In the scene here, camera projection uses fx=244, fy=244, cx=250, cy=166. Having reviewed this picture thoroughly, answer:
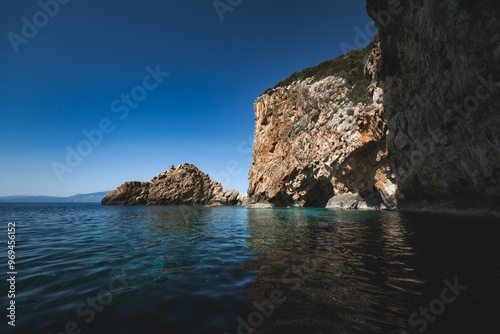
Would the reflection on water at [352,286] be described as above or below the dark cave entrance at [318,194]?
below

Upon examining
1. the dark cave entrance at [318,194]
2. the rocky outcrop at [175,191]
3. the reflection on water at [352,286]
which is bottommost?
the reflection on water at [352,286]

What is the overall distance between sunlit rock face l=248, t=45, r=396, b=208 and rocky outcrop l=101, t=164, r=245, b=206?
110 ft

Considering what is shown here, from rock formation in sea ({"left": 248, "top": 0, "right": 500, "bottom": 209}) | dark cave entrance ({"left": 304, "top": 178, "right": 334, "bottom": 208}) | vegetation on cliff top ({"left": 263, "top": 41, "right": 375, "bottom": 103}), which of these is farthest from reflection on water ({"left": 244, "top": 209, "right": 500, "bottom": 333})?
dark cave entrance ({"left": 304, "top": 178, "right": 334, "bottom": 208})

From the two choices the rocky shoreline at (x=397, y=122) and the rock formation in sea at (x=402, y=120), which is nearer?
the rock formation in sea at (x=402, y=120)

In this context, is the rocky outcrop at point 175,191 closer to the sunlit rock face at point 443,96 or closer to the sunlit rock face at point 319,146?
the sunlit rock face at point 319,146

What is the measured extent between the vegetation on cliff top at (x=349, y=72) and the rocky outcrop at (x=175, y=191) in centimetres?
4855

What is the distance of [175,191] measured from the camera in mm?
103812

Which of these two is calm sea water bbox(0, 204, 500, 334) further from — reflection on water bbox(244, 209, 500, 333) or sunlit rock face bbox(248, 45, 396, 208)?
sunlit rock face bbox(248, 45, 396, 208)

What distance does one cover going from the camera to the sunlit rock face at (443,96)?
55.7 ft

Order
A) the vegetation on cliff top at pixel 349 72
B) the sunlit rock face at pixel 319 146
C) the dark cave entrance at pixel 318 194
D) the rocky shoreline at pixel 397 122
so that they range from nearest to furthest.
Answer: the rocky shoreline at pixel 397 122 < the sunlit rock face at pixel 319 146 < the vegetation on cliff top at pixel 349 72 < the dark cave entrance at pixel 318 194

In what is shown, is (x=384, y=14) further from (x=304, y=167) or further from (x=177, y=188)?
(x=177, y=188)

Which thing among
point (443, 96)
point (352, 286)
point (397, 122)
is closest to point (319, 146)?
point (397, 122)

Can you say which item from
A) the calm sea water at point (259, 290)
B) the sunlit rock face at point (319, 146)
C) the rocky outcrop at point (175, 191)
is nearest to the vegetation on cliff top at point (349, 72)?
the sunlit rock face at point (319, 146)

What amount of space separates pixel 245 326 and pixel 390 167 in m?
40.0
